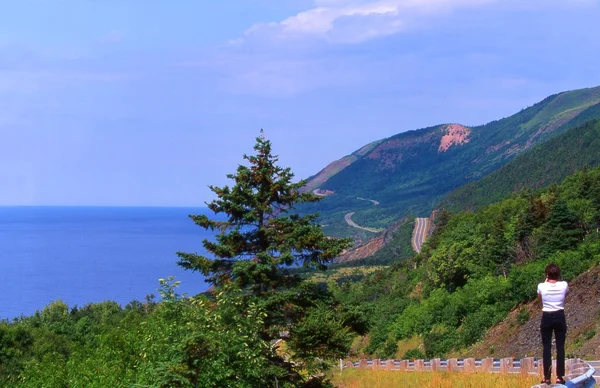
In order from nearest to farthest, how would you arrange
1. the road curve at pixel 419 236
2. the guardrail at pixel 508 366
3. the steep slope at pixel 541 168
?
the guardrail at pixel 508 366
the steep slope at pixel 541 168
the road curve at pixel 419 236

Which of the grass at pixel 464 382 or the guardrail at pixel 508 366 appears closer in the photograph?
the guardrail at pixel 508 366

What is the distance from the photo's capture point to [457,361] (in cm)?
2342

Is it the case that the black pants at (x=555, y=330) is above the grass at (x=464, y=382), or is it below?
above

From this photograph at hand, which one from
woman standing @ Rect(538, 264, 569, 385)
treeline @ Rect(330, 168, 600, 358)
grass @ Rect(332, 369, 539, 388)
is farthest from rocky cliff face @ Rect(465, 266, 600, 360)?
woman standing @ Rect(538, 264, 569, 385)

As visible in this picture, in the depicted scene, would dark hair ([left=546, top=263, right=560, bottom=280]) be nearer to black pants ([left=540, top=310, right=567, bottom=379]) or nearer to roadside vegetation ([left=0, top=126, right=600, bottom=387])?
black pants ([left=540, top=310, right=567, bottom=379])

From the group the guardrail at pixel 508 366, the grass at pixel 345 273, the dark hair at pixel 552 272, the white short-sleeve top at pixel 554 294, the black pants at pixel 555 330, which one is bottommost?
the grass at pixel 345 273

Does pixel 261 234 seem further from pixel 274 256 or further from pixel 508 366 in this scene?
pixel 508 366

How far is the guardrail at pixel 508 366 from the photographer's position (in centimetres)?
970

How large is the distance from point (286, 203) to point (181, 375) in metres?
8.00

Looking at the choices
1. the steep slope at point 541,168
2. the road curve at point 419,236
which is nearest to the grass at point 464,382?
the steep slope at point 541,168

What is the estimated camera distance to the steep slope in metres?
158

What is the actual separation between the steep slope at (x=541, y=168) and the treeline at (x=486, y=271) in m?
83.7

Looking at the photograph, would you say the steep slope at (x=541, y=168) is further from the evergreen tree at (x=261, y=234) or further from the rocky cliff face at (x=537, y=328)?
the evergreen tree at (x=261, y=234)

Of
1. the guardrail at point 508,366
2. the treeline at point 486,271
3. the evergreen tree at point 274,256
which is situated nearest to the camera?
the guardrail at point 508,366
